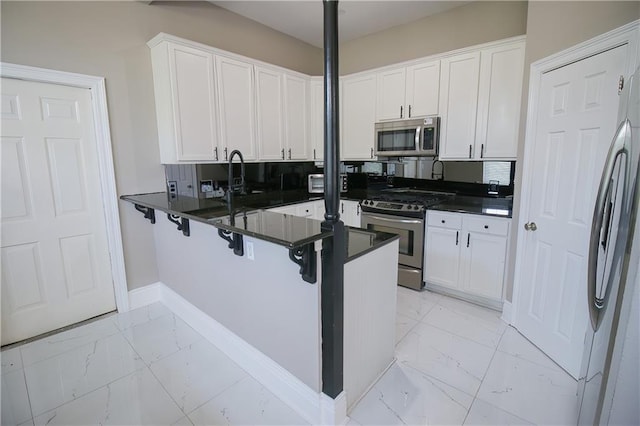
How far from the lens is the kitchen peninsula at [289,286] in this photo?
1.52 m

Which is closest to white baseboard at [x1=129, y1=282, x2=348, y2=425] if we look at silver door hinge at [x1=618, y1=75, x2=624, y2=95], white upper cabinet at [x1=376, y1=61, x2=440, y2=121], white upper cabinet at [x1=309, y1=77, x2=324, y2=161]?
silver door hinge at [x1=618, y1=75, x2=624, y2=95]

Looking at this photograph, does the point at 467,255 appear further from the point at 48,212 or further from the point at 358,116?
the point at 48,212

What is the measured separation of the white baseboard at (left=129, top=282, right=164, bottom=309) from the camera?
287 cm

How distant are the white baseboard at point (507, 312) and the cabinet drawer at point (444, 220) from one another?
77 cm

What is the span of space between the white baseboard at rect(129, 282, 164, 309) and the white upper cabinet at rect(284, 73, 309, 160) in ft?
6.67

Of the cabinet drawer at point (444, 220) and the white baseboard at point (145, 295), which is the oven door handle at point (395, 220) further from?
the white baseboard at point (145, 295)

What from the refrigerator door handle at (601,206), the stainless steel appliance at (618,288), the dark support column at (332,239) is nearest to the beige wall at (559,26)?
the stainless steel appliance at (618,288)

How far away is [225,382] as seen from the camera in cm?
193

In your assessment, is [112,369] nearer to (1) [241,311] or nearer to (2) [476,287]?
(1) [241,311]

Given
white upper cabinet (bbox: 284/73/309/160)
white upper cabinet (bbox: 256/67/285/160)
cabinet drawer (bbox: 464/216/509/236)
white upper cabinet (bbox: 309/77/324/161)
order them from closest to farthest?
cabinet drawer (bbox: 464/216/509/236), white upper cabinet (bbox: 256/67/285/160), white upper cabinet (bbox: 284/73/309/160), white upper cabinet (bbox: 309/77/324/161)

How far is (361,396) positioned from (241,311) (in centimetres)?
92

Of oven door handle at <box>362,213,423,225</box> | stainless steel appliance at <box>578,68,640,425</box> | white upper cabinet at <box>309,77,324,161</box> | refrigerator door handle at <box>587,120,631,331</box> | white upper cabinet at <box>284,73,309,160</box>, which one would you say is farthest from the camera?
white upper cabinet at <box>309,77,324,161</box>

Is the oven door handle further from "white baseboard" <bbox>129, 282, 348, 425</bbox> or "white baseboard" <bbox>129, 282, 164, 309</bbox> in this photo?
"white baseboard" <bbox>129, 282, 164, 309</bbox>

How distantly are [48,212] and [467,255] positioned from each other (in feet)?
12.0
